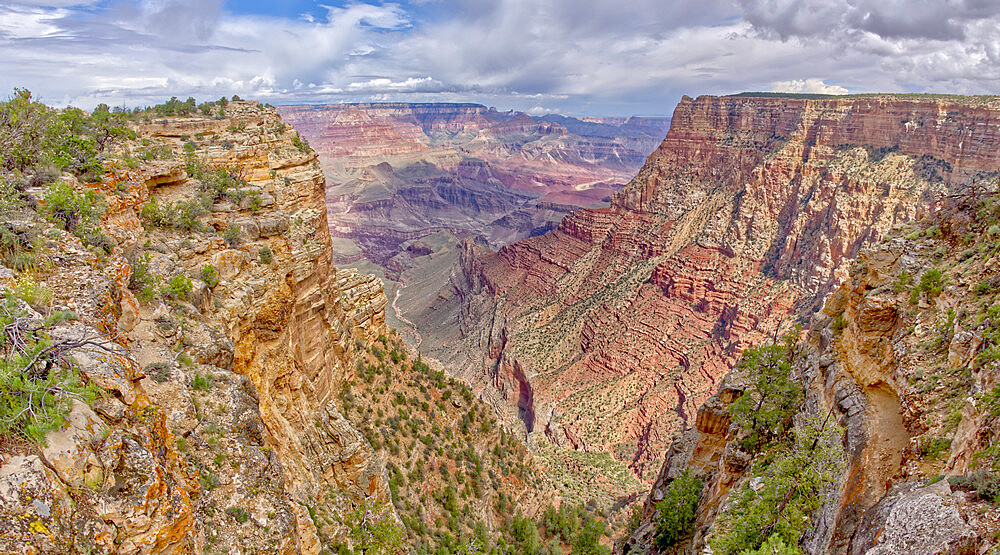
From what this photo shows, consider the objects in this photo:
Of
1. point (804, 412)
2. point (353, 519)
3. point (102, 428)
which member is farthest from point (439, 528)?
point (102, 428)

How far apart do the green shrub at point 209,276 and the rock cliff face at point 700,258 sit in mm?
43666

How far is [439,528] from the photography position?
21.3 meters

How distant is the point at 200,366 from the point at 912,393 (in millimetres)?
14657

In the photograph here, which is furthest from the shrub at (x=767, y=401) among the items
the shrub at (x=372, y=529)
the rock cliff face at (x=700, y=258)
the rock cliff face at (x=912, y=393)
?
the rock cliff face at (x=700, y=258)

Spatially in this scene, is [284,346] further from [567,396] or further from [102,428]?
[567,396]

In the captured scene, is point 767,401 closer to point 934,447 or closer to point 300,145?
point 934,447

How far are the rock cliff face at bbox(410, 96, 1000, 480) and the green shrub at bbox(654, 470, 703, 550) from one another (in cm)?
2921

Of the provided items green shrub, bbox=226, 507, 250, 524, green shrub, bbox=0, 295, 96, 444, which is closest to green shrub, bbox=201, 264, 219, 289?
green shrub, bbox=0, 295, 96, 444

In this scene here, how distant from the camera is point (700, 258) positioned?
65.9 m

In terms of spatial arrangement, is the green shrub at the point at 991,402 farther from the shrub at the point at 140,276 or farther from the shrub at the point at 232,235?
the shrub at the point at 232,235

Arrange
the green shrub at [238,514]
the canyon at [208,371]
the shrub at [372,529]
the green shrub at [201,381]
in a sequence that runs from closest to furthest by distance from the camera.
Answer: the canyon at [208,371]
the green shrub at [238,514]
the green shrub at [201,381]
the shrub at [372,529]

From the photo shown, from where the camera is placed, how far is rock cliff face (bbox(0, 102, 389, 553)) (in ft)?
18.3

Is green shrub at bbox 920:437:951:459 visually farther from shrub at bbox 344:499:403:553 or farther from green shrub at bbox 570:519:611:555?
green shrub at bbox 570:519:611:555

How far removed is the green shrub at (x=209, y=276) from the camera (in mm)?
12039
